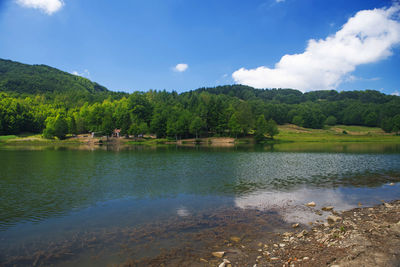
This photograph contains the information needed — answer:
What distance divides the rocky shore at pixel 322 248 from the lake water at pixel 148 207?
1557 millimetres

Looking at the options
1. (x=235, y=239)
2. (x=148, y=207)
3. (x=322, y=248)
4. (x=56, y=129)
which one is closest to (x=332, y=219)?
(x=322, y=248)

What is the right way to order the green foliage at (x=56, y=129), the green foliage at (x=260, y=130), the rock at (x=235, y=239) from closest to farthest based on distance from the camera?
the rock at (x=235, y=239)
the green foliage at (x=260, y=130)
the green foliage at (x=56, y=129)

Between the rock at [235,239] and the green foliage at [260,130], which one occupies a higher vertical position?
the green foliage at [260,130]

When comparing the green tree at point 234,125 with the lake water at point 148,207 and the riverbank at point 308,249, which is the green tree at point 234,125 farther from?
the riverbank at point 308,249

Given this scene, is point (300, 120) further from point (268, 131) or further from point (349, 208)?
point (349, 208)

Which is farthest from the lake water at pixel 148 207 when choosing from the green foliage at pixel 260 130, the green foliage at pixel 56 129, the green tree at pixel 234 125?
the green foliage at pixel 56 129

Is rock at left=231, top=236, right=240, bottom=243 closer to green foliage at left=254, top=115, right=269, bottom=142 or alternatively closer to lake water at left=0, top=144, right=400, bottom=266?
lake water at left=0, top=144, right=400, bottom=266

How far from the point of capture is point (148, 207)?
20453 mm

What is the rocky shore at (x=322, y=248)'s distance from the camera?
995 centimetres

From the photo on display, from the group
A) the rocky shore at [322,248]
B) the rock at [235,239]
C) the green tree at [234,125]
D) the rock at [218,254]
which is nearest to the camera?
the rocky shore at [322,248]

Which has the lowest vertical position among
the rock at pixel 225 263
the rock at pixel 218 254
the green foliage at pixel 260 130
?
the rock at pixel 218 254

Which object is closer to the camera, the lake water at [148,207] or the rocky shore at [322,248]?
the rocky shore at [322,248]

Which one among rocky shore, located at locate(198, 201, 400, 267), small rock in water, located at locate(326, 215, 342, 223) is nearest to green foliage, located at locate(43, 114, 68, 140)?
rocky shore, located at locate(198, 201, 400, 267)

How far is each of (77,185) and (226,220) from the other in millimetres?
19643
